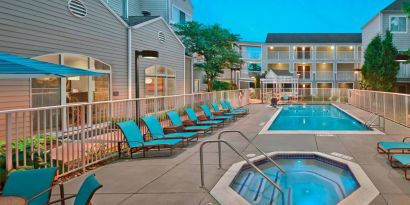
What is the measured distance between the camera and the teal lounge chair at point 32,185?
372cm

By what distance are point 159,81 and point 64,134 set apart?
37.3 ft

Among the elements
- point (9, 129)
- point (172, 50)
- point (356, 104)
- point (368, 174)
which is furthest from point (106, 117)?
point (356, 104)

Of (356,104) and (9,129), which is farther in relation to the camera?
(356,104)

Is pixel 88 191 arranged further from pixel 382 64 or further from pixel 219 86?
pixel 382 64

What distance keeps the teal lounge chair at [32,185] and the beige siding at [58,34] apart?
5.95 metres

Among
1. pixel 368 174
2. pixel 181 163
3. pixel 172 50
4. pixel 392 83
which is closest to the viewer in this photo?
pixel 368 174

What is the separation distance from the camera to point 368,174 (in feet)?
20.8

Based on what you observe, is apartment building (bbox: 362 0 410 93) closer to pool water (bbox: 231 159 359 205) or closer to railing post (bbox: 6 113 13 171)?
pool water (bbox: 231 159 359 205)

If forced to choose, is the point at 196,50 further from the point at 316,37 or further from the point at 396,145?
the point at 316,37

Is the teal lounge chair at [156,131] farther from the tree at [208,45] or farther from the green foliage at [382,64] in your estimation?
the green foliage at [382,64]

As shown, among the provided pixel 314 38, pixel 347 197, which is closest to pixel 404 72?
pixel 314 38

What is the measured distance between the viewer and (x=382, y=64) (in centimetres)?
2719

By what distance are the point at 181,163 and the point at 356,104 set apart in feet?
65.9

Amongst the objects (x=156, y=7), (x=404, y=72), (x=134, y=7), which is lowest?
(x=404, y=72)
